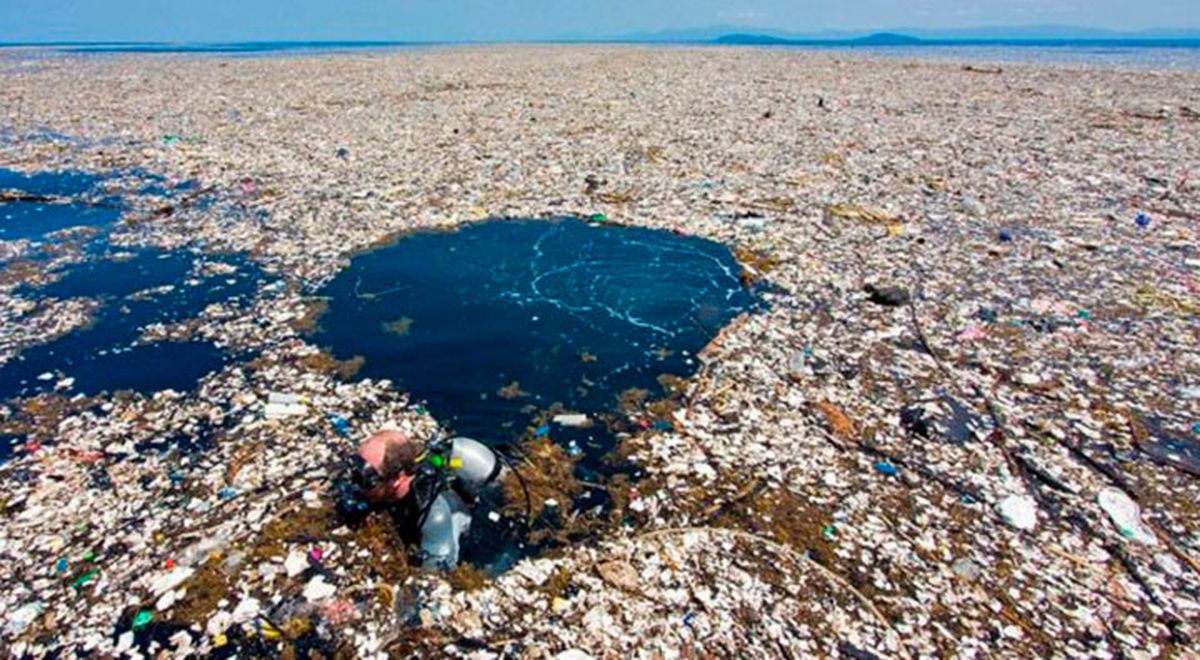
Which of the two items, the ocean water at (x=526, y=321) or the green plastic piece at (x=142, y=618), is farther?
the ocean water at (x=526, y=321)

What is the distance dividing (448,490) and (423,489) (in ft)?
0.61

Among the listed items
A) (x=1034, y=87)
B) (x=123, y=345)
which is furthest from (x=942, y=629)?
(x=1034, y=87)

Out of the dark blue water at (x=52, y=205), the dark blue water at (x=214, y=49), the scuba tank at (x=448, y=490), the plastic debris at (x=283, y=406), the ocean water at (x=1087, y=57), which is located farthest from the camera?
the dark blue water at (x=214, y=49)

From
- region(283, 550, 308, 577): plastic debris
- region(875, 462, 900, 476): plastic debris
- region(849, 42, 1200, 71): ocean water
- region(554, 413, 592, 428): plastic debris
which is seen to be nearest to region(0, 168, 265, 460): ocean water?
region(283, 550, 308, 577): plastic debris

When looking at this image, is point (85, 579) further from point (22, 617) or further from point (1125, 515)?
point (1125, 515)

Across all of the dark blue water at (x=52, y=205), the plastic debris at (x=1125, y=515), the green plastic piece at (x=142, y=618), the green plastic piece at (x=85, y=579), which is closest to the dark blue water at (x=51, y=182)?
the dark blue water at (x=52, y=205)

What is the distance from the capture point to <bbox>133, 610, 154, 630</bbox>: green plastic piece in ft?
13.4

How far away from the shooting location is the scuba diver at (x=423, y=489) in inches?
183

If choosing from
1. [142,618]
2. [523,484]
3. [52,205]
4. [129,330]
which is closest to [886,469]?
[523,484]

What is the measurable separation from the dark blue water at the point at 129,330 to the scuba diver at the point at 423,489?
127 inches

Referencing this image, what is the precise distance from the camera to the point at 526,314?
855 cm

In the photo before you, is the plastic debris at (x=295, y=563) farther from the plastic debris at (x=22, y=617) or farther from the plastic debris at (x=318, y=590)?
the plastic debris at (x=22, y=617)

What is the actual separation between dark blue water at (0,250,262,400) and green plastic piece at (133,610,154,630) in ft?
10.2

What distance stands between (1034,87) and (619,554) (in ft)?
119
